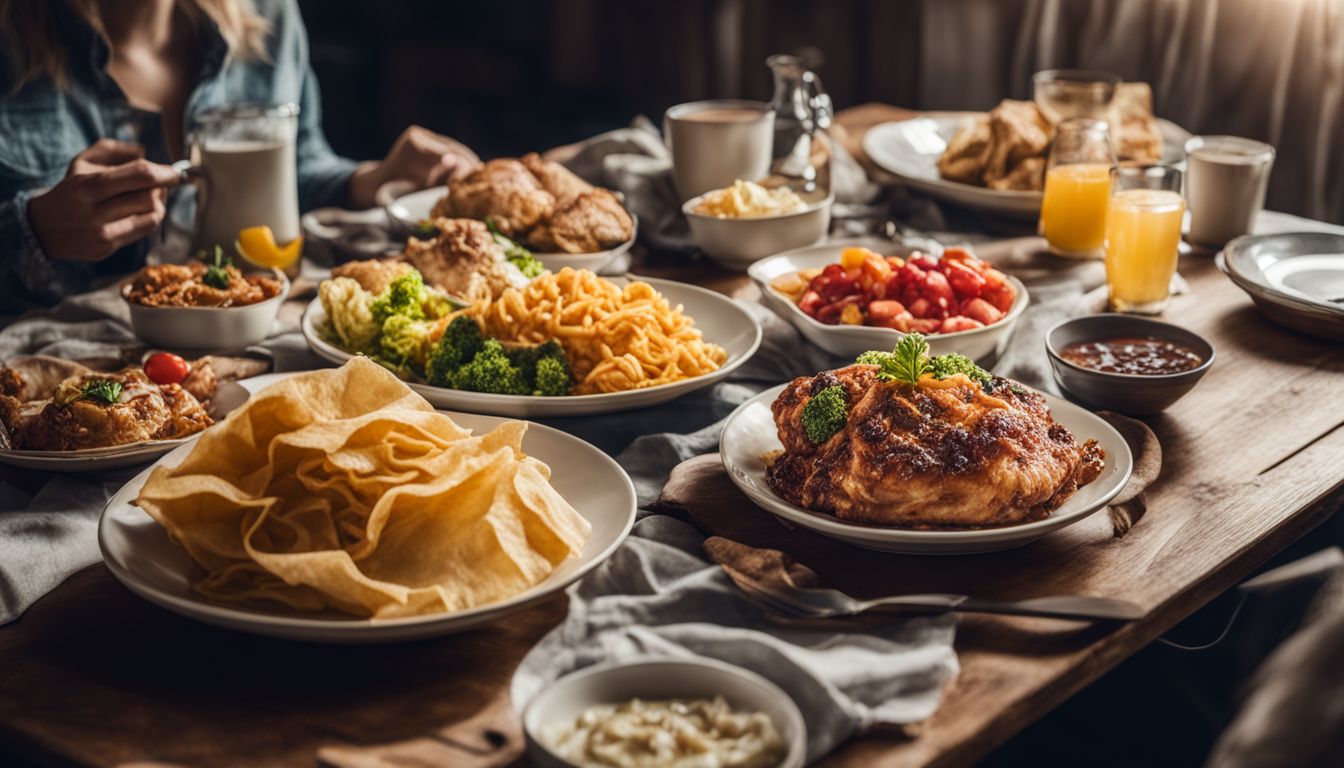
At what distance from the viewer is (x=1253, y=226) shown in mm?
3410

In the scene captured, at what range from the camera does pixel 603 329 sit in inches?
96.7

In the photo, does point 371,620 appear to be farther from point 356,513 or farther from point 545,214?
point 545,214

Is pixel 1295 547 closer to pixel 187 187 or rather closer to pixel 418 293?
pixel 418 293

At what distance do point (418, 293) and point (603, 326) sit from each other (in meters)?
0.47

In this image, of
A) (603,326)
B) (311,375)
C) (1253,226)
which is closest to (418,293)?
(603,326)

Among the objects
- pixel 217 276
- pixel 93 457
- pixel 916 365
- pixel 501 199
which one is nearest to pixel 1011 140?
pixel 501 199

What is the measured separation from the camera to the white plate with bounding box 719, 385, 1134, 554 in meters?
1.76

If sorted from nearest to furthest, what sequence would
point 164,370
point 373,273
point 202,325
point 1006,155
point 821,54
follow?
point 164,370
point 202,325
point 373,273
point 1006,155
point 821,54

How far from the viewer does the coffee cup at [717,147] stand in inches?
136

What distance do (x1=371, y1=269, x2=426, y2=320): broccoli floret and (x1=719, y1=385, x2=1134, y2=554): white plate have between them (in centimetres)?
83

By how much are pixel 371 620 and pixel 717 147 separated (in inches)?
87.4

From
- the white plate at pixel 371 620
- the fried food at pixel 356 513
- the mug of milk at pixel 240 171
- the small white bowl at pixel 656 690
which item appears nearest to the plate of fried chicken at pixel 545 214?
the mug of milk at pixel 240 171

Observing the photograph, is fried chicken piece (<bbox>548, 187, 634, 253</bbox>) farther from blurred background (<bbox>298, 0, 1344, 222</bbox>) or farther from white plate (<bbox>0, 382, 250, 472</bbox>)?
blurred background (<bbox>298, 0, 1344, 222</bbox>)

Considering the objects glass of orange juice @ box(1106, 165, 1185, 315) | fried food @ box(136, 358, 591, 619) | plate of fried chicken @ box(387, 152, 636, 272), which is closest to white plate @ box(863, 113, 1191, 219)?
glass of orange juice @ box(1106, 165, 1185, 315)
